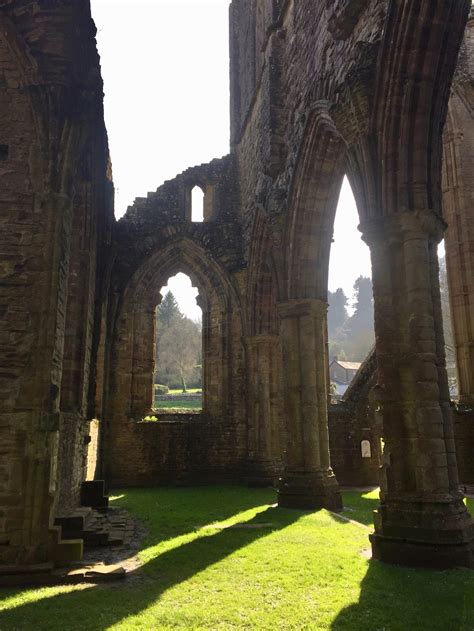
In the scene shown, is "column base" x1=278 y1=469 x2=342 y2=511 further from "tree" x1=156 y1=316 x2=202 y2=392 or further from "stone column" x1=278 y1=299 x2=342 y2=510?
"tree" x1=156 y1=316 x2=202 y2=392

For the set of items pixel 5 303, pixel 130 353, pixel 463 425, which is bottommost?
pixel 463 425

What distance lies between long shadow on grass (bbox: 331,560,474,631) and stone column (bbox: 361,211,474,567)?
33 centimetres

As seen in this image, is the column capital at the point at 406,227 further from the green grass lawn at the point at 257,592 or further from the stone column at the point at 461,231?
the stone column at the point at 461,231

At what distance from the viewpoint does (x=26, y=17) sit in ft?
18.1

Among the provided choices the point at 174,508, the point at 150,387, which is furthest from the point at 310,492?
the point at 150,387

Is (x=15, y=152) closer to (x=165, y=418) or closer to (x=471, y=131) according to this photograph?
(x=165, y=418)

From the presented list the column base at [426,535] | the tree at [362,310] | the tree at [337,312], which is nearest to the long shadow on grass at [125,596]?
the column base at [426,535]

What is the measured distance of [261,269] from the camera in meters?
12.9

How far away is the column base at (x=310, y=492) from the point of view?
27.6 feet

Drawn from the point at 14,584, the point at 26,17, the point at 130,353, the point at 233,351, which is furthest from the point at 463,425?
the point at 26,17

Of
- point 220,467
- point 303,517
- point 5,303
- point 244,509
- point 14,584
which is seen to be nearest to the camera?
point 14,584

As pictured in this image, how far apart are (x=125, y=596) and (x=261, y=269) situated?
31.3ft

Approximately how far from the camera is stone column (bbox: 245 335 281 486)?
12.2m

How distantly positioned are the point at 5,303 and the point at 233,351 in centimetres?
864
